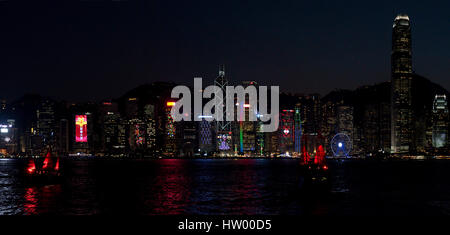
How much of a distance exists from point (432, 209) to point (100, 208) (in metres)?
29.8

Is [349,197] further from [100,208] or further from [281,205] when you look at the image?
[100,208]

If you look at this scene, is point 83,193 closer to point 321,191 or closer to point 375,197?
point 321,191

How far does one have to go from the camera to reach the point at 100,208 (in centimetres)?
4459

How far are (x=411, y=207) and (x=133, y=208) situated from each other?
25511mm

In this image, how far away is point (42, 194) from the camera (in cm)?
5862

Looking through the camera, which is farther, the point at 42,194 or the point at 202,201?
the point at 42,194

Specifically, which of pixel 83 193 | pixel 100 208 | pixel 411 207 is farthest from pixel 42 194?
pixel 411 207

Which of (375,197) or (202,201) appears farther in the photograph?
(375,197)
